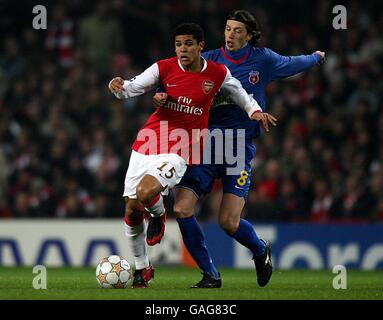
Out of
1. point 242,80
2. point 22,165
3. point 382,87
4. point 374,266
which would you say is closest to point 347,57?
point 382,87

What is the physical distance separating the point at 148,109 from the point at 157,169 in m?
8.13

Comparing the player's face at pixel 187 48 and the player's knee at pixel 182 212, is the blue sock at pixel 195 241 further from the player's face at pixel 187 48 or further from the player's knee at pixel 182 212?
the player's face at pixel 187 48

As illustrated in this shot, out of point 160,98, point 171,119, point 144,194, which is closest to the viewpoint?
point 144,194

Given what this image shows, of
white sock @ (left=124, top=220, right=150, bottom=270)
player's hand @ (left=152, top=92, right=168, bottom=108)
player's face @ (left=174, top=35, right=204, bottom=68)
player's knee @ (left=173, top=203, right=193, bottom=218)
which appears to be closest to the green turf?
white sock @ (left=124, top=220, right=150, bottom=270)

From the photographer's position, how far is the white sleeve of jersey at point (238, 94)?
29.5 ft

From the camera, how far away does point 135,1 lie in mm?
17688

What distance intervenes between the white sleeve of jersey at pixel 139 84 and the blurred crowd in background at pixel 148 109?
19.4 ft

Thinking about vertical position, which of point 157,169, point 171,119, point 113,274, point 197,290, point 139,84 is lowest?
point 197,290

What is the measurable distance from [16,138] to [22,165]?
Answer: 589mm

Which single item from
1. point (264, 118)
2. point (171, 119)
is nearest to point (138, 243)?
point (171, 119)

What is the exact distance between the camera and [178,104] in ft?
29.1

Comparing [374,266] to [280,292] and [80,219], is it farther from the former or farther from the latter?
[280,292]

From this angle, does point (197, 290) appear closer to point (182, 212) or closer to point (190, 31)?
point (182, 212)

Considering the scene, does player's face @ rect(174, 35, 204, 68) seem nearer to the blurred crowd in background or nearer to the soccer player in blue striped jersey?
the soccer player in blue striped jersey
